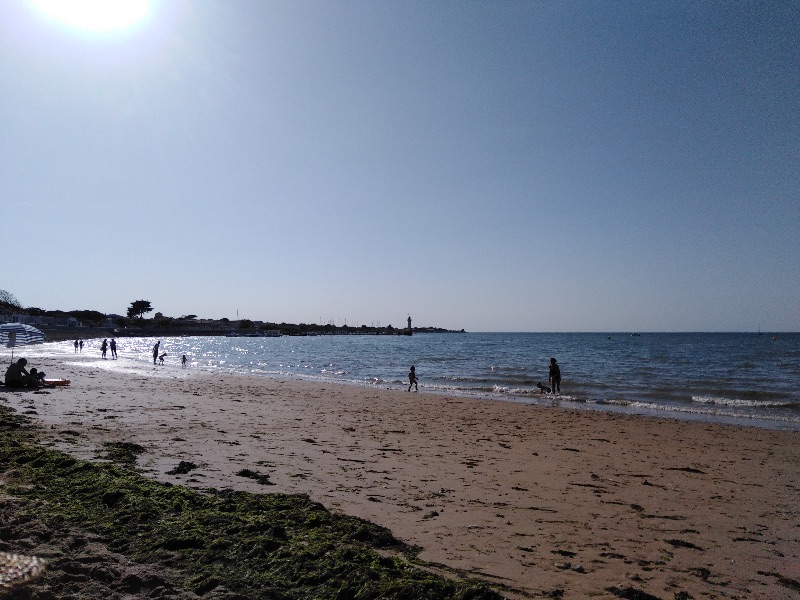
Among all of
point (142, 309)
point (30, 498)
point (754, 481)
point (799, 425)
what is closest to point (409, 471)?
point (30, 498)

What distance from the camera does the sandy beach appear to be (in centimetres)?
464

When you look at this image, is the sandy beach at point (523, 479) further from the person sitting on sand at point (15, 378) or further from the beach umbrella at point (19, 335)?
the beach umbrella at point (19, 335)

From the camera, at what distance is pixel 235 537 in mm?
4375

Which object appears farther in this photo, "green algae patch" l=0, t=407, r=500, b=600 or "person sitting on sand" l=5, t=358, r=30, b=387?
"person sitting on sand" l=5, t=358, r=30, b=387

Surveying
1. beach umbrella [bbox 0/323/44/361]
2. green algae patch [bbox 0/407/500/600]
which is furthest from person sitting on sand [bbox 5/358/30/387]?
green algae patch [bbox 0/407/500/600]

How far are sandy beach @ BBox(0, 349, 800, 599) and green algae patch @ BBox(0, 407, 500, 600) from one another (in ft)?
1.91

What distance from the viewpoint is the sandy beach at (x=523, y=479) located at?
4.64 m

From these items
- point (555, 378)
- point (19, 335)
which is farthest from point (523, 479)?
point (19, 335)

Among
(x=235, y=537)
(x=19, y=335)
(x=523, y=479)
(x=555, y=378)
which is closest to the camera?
(x=235, y=537)

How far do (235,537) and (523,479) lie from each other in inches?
195

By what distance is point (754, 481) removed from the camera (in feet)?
27.8

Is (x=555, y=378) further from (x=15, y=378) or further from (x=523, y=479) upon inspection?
(x=15, y=378)

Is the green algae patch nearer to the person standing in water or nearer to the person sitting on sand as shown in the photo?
the person sitting on sand

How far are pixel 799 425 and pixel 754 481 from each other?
31.7 feet
